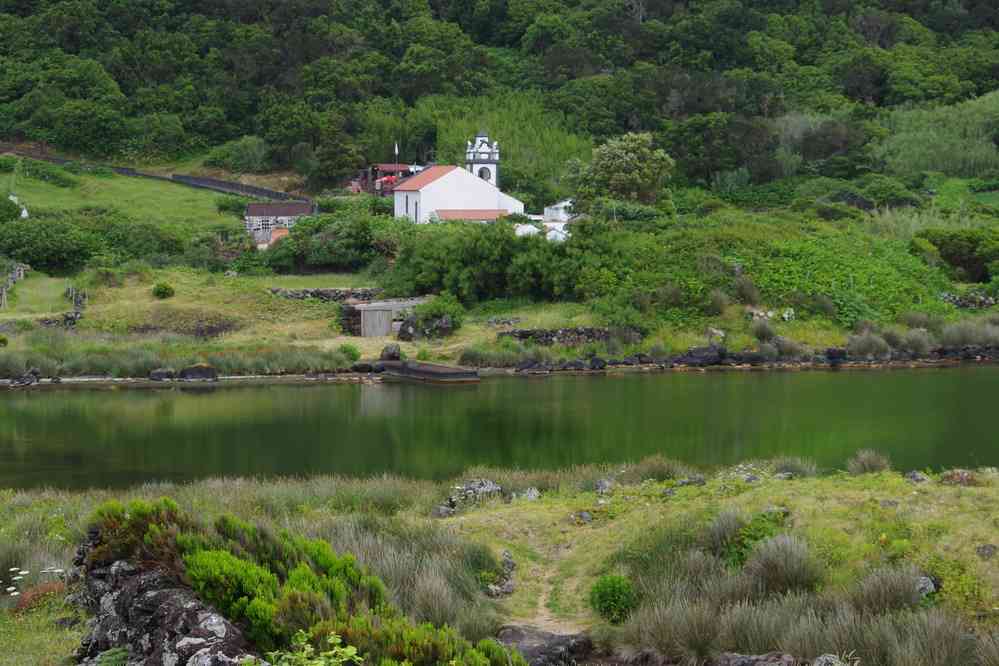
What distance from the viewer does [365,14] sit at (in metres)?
90.6

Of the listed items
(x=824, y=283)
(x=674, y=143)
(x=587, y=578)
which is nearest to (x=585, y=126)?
(x=674, y=143)

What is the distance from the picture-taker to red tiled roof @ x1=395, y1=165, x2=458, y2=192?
53.4m

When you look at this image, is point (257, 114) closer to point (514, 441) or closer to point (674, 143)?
point (674, 143)

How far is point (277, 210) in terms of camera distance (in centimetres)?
5522

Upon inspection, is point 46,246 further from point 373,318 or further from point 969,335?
point 969,335

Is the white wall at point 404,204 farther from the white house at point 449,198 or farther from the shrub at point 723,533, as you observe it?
the shrub at point 723,533

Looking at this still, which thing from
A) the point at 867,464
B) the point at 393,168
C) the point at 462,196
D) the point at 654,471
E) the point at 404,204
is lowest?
the point at 654,471

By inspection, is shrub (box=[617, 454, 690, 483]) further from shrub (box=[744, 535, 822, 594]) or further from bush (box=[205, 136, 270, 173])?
bush (box=[205, 136, 270, 173])

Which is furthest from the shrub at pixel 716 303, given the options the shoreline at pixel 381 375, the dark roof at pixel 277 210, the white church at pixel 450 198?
the dark roof at pixel 277 210

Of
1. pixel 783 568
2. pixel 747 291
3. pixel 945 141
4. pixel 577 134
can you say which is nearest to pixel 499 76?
pixel 577 134

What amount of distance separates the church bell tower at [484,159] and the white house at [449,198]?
6116 millimetres

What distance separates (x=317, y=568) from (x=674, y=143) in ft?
196

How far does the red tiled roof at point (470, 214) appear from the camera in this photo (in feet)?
174

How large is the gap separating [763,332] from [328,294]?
15.4m
